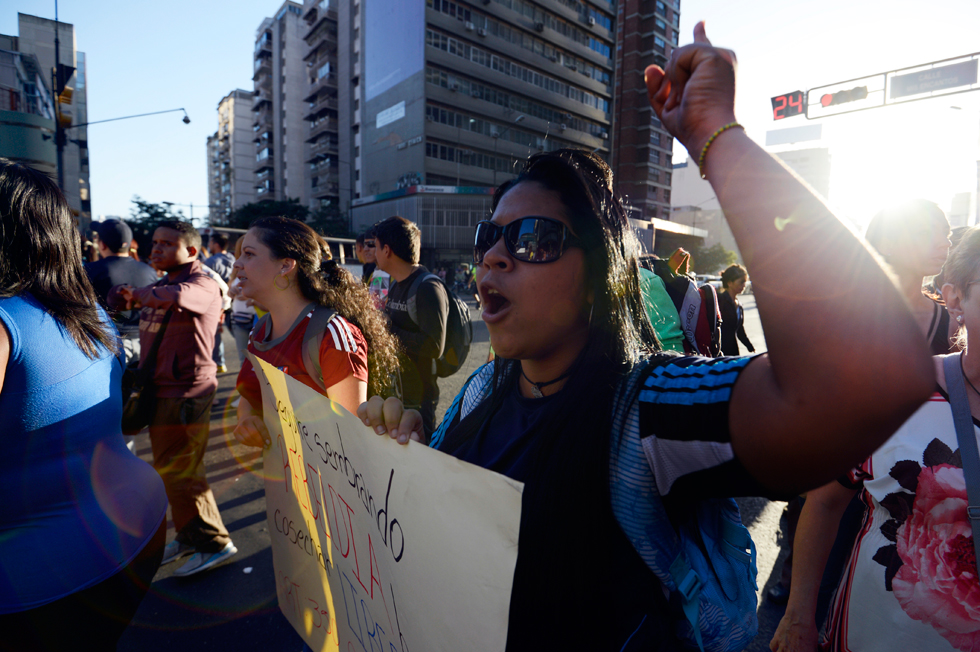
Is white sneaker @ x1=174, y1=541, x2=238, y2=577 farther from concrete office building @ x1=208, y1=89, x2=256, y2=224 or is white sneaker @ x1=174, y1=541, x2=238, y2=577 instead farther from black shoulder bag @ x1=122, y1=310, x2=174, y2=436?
concrete office building @ x1=208, y1=89, x2=256, y2=224

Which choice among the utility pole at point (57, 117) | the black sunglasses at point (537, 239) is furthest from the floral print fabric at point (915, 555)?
the utility pole at point (57, 117)

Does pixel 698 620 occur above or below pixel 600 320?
below

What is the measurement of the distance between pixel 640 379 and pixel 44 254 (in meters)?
1.95

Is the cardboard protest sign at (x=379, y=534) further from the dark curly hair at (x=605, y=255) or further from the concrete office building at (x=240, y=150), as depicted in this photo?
the concrete office building at (x=240, y=150)

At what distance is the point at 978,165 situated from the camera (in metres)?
19.7

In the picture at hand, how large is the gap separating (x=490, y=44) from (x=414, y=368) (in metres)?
46.3

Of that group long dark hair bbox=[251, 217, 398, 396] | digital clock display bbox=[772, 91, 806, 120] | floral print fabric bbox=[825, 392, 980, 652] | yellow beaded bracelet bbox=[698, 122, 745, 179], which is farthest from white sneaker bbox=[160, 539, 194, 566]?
digital clock display bbox=[772, 91, 806, 120]

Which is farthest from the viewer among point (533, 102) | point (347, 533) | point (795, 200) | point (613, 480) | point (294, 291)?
point (533, 102)

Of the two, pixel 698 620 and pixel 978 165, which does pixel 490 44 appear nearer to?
pixel 978 165

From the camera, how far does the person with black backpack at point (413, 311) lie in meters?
Result: 3.54

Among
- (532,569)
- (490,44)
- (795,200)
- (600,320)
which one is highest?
(490,44)

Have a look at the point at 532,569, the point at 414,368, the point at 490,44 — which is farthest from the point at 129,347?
the point at 490,44

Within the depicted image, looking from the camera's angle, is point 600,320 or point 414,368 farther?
point 414,368

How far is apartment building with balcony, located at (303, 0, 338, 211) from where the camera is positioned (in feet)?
170
